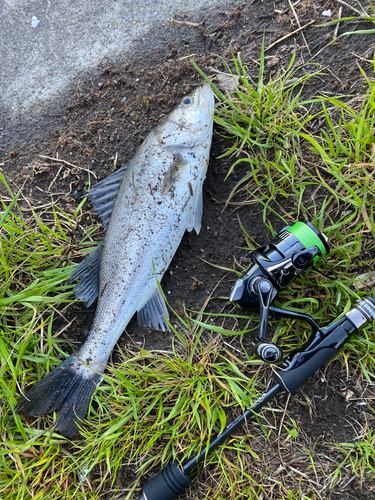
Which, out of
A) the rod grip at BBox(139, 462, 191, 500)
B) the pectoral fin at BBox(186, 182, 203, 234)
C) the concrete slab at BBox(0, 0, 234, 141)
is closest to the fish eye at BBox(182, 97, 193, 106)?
the pectoral fin at BBox(186, 182, 203, 234)

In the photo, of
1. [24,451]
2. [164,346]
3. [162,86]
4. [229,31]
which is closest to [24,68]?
[162,86]

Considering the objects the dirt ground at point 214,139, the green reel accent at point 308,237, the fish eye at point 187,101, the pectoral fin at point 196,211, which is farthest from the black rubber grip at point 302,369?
the fish eye at point 187,101

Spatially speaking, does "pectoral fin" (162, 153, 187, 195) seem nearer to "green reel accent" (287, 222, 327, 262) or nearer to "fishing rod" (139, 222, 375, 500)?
"fishing rod" (139, 222, 375, 500)

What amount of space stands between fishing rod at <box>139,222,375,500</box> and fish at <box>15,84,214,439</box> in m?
0.70

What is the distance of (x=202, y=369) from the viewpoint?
8.21ft

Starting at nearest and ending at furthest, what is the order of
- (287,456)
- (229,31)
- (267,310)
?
(267,310) → (287,456) → (229,31)

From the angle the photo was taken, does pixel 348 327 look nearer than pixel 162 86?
Yes

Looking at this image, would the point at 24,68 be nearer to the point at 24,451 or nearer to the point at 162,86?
the point at 162,86

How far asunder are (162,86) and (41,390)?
2.67 metres

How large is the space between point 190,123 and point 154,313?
151 centimetres

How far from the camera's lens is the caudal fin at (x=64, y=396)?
2510mm

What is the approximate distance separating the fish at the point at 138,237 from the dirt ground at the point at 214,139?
0.21m

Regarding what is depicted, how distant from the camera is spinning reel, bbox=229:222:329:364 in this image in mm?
2244

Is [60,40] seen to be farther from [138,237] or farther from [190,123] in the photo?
[138,237]
